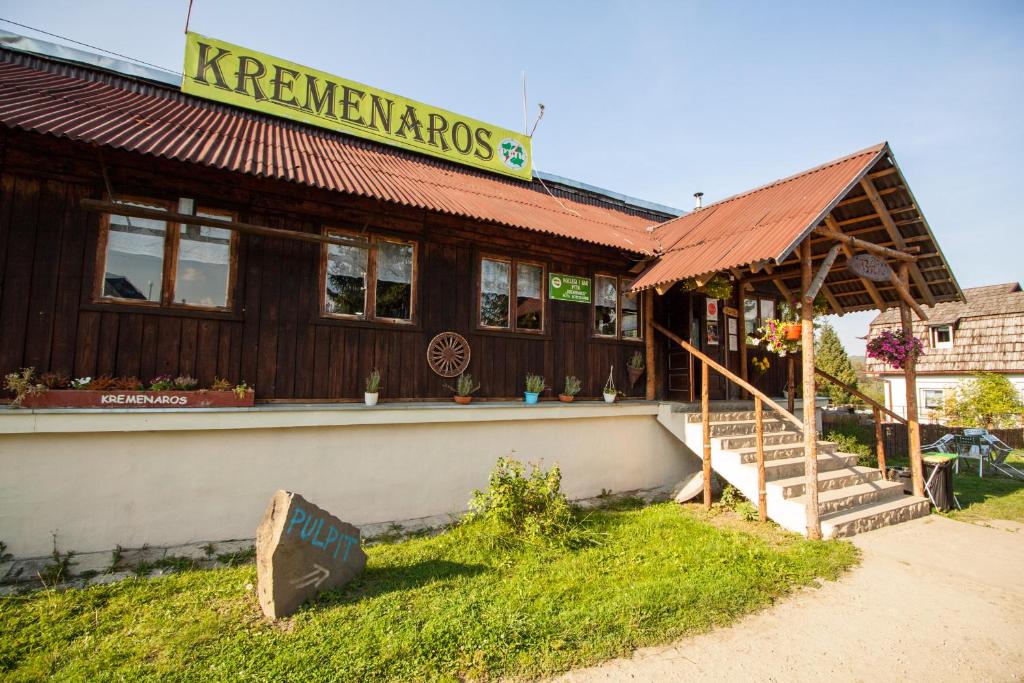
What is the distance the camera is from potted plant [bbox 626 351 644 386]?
367 inches

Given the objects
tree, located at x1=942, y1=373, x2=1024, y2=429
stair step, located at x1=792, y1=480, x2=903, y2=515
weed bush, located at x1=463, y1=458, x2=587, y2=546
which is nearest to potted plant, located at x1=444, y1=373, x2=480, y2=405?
weed bush, located at x1=463, y1=458, x2=587, y2=546

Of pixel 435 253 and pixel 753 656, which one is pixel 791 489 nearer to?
pixel 753 656

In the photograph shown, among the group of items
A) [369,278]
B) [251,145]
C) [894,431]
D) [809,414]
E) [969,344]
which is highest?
[251,145]

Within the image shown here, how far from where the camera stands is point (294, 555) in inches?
164

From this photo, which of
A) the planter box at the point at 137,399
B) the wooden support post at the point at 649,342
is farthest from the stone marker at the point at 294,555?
the wooden support post at the point at 649,342

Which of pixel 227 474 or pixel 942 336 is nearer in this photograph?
pixel 227 474

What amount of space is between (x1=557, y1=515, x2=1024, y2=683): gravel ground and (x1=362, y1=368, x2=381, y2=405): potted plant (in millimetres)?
4260

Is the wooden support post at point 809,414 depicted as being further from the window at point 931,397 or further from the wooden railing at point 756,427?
the window at point 931,397

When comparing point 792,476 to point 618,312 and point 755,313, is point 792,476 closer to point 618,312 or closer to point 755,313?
point 618,312

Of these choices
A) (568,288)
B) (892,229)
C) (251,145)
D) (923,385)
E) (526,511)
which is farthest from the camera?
(923,385)

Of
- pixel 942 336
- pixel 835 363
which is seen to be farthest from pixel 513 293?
pixel 835 363

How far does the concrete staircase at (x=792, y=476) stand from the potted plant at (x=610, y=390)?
93 cm

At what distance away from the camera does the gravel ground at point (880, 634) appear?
3.57 metres

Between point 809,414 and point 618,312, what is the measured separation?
386 centimetres
